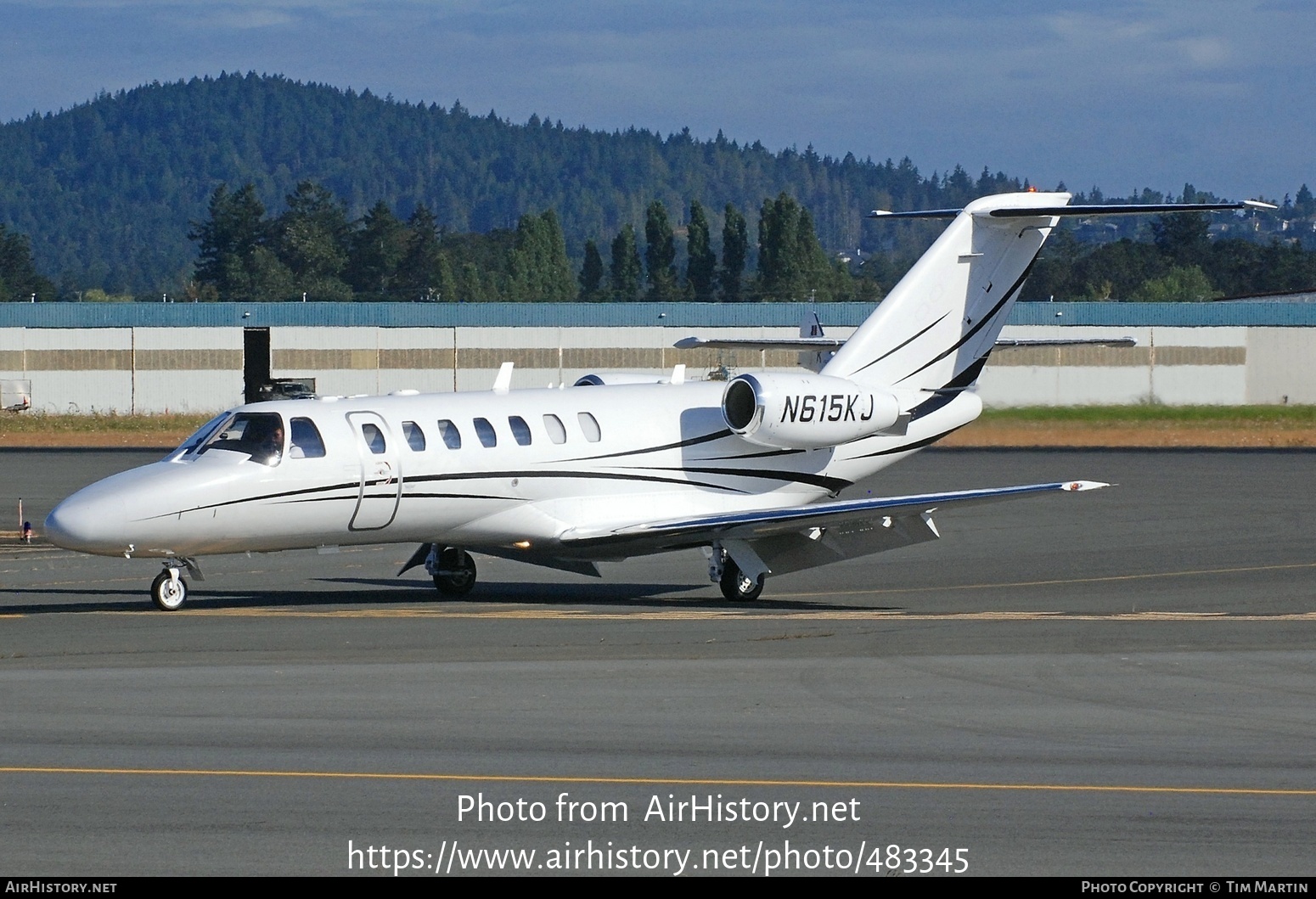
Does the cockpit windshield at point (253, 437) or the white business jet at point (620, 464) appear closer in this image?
the white business jet at point (620, 464)

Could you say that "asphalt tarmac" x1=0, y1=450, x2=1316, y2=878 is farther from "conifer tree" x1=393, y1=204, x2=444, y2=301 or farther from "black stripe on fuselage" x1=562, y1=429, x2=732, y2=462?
"conifer tree" x1=393, y1=204, x2=444, y2=301

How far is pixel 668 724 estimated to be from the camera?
41.3 feet

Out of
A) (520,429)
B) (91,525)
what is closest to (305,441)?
(91,525)

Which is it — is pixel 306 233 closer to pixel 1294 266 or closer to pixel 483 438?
pixel 1294 266

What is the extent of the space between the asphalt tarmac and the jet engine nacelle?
207 cm

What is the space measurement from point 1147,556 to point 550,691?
14.6 meters

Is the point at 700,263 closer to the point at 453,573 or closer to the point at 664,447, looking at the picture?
the point at 664,447

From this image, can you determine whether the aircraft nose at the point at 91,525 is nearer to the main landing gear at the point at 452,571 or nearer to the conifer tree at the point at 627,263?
the main landing gear at the point at 452,571

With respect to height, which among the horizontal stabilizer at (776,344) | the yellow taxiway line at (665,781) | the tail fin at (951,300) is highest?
the tail fin at (951,300)

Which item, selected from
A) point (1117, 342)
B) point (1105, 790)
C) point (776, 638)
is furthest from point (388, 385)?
point (1105, 790)

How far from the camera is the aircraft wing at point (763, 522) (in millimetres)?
19734

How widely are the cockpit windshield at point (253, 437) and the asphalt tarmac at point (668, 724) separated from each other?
1924 millimetres

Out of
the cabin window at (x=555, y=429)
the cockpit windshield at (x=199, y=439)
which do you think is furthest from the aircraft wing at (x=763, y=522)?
the cockpit windshield at (x=199, y=439)

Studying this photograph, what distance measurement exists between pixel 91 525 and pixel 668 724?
8612 millimetres
